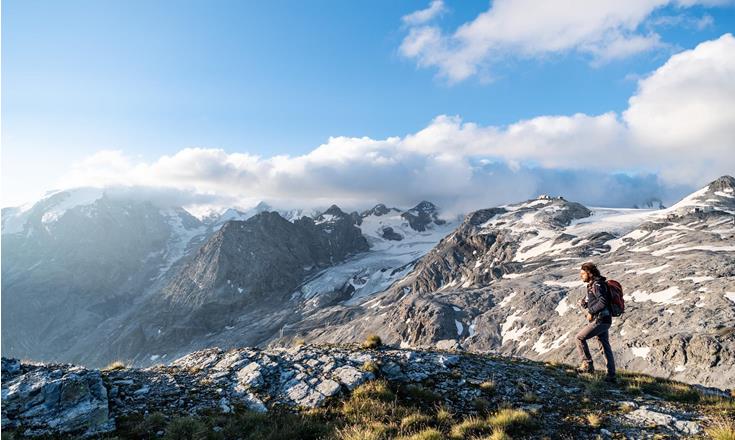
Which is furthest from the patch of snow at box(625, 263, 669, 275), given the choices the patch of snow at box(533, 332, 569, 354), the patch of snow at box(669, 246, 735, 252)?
the patch of snow at box(533, 332, 569, 354)

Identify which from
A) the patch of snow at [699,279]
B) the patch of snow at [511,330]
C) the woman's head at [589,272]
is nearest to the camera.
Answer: the woman's head at [589,272]

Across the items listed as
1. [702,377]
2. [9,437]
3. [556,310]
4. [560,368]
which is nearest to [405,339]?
[556,310]

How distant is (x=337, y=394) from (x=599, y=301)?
9765 mm

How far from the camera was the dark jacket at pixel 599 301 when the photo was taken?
15.0 meters

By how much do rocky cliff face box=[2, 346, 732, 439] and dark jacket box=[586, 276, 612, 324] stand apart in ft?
7.37

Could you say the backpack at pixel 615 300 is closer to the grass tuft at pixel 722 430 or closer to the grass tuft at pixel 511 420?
the grass tuft at pixel 722 430

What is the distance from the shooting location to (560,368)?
17000 millimetres

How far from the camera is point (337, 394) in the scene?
12859 millimetres

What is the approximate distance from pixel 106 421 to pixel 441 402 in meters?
9.20

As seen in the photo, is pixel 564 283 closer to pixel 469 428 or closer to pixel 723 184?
pixel 469 428

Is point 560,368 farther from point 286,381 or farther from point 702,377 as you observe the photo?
point 702,377

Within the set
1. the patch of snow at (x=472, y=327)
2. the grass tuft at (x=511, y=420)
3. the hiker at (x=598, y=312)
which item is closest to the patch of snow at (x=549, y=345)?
the patch of snow at (x=472, y=327)

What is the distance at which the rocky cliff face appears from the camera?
36.0 ft

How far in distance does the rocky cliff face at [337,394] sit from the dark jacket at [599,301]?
225 cm
